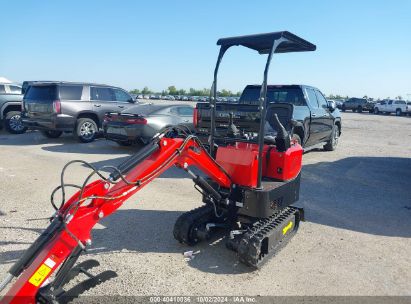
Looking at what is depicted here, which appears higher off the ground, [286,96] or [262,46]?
[262,46]

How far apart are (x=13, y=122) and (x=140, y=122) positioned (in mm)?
7115

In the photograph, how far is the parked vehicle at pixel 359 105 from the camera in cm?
4181

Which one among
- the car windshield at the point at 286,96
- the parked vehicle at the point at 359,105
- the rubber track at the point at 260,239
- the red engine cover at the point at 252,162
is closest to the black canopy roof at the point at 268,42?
the red engine cover at the point at 252,162

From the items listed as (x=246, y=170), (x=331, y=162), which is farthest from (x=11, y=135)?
(x=246, y=170)

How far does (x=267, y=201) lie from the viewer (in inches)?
161

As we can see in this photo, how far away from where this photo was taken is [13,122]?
14.3 metres

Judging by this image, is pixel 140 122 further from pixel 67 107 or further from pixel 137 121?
pixel 67 107

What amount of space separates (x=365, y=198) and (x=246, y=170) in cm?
355

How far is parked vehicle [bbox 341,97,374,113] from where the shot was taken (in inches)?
1646

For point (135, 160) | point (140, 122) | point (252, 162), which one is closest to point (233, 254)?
point (252, 162)

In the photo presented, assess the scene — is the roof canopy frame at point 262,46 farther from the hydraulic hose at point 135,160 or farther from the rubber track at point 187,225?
the hydraulic hose at point 135,160

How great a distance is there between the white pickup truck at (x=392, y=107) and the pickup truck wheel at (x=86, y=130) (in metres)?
36.4

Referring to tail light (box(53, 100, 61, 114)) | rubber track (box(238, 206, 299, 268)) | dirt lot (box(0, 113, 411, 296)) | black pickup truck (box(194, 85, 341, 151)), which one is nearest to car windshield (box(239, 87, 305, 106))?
black pickup truck (box(194, 85, 341, 151))

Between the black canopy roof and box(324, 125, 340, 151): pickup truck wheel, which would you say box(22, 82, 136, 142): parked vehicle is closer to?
box(324, 125, 340, 151): pickup truck wheel
